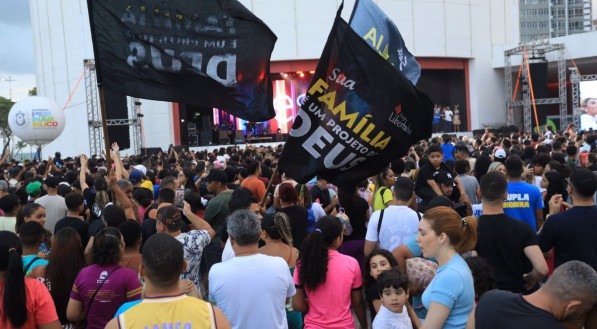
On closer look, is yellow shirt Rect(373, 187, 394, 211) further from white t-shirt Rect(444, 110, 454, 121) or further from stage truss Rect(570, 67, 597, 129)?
white t-shirt Rect(444, 110, 454, 121)

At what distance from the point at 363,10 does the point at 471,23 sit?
102 ft

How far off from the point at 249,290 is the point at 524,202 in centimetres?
337

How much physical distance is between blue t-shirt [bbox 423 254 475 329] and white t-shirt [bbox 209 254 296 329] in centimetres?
101

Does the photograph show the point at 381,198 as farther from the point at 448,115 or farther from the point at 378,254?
the point at 448,115

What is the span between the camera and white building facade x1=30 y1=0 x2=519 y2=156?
34.1 meters

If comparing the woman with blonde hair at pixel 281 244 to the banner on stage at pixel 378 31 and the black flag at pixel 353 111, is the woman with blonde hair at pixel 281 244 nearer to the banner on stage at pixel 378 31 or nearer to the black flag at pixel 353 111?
the black flag at pixel 353 111

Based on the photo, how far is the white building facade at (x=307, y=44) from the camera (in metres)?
34.1

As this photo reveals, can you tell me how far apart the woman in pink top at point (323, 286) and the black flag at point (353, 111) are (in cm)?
97

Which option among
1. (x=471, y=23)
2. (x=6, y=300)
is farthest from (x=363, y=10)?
(x=471, y=23)

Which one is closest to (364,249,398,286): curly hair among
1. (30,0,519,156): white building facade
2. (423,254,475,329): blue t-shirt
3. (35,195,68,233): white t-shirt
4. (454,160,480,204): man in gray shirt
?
(423,254,475,329): blue t-shirt

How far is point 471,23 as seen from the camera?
37.1 meters

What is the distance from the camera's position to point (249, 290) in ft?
13.7

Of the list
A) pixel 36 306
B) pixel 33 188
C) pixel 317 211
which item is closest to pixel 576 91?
pixel 317 211

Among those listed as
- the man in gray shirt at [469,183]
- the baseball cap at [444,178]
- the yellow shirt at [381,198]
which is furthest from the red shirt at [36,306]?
the man in gray shirt at [469,183]
